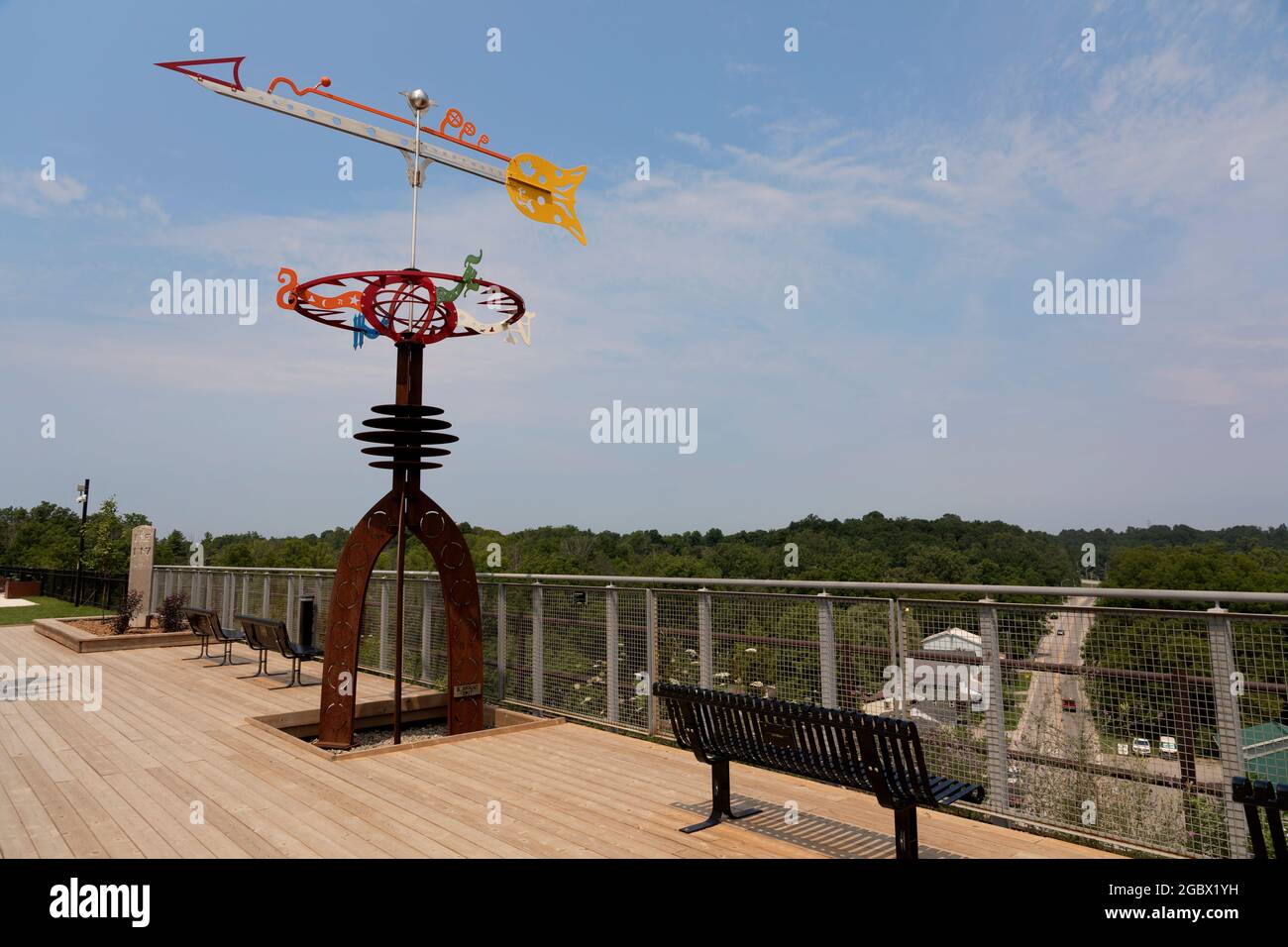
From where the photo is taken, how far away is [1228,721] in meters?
4.10

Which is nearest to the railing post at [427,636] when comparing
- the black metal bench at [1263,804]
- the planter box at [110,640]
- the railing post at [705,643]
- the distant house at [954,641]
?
the railing post at [705,643]

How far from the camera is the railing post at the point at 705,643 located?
6793 mm

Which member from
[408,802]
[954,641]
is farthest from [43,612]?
[954,641]

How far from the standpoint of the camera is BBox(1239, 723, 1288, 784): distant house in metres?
3.93

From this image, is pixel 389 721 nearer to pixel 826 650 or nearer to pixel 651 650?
pixel 651 650

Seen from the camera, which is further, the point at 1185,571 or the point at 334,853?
the point at 1185,571

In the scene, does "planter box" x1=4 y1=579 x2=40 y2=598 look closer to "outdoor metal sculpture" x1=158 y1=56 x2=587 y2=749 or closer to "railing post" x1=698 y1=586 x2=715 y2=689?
"outdoor metal sculpture" x1=158 y1=56 x2=587 y2=749

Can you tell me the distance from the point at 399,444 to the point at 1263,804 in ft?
23.4

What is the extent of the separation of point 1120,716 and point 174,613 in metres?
16.7

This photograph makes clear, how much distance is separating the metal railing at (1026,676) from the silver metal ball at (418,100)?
5.63 meters

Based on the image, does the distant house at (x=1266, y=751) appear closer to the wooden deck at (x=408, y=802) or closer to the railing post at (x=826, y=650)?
the wooden deck at (x=408, y=802)

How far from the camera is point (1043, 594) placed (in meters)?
4.81
